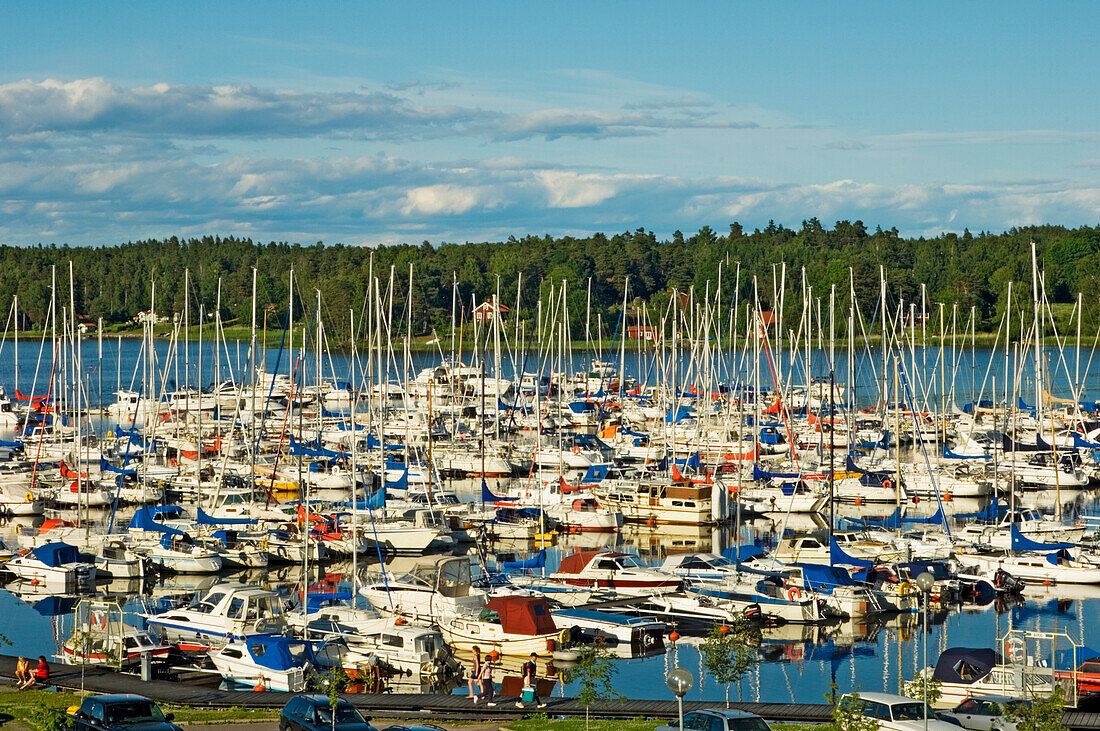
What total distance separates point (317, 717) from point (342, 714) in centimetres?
52

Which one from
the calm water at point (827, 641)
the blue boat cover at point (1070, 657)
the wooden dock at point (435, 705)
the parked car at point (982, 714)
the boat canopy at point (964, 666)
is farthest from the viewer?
the calm water at point (827, 641)

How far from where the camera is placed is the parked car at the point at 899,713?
1003 inches

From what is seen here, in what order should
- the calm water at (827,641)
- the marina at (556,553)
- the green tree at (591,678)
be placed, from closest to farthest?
the green tree at (591,678)
the calm water at (827,641)
the marina at (556,553)

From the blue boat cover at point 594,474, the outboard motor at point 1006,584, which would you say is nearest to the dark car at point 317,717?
the outboard motor at point 1006,584

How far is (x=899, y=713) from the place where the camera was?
25828 mm

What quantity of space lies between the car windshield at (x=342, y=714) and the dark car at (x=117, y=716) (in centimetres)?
265

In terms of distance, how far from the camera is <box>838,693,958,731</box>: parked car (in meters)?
25.5

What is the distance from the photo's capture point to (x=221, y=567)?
55.3 m

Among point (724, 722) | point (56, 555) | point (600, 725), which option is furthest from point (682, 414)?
point (724, 722)

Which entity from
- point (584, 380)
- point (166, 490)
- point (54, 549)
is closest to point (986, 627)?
point (54, 549)

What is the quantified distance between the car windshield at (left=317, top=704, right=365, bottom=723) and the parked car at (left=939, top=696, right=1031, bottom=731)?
1126 centimetres

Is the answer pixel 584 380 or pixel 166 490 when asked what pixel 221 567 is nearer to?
pixel 166 490

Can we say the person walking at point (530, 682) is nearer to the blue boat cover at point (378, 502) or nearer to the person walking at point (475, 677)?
the person walking at point (475, 677)

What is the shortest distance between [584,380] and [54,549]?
68055 millimetres
